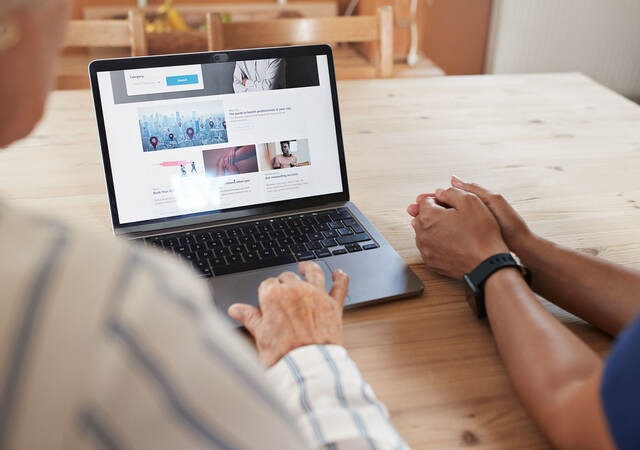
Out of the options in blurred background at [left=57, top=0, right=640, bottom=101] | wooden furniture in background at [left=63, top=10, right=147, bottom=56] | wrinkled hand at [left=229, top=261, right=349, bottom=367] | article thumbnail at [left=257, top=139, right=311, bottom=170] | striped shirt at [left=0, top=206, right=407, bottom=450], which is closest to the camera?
striped shirt at [left=0, top=206, right=407, bottom=450]

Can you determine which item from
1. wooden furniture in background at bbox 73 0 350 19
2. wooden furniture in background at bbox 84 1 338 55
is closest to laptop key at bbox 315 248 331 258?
wooden furniture in background at bbox 84 1 338 55

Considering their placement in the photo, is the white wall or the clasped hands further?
the white wall

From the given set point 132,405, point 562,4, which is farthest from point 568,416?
point 562,4

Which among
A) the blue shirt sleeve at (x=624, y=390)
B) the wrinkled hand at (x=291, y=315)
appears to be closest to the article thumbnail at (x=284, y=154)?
the wrinkled hand at (x=291, y=315)

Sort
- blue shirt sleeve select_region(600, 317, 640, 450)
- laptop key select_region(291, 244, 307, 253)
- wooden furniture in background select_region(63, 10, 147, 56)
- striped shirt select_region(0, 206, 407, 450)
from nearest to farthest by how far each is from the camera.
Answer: striped shirt select_region(0, 206, 407, 450) → blue shirt sleeve select_region(600, 317, 640, 450) → laptop key select_region(291, 244, 307, 253) → wooden furniture in background select_region(63, 10, 147, 56)

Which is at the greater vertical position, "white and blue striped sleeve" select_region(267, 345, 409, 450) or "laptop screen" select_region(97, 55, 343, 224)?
"laptop screen" select_region(97, 55, 343, 224)

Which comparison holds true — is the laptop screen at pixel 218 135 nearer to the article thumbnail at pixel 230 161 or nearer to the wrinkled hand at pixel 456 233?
the article thumbnail at pixel 230 161

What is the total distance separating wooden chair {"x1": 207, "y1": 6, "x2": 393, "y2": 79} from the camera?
1.70 metres

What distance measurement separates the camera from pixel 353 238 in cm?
92

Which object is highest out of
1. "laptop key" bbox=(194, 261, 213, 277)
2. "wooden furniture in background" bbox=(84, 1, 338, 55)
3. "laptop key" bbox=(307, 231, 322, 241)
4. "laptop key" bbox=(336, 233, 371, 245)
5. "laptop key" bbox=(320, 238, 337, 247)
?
"laptop key" bbox=(194, 261, 213, 277)

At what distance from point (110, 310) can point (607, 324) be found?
2.18 ft

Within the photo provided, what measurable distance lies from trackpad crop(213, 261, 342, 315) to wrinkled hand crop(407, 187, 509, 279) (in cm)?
17

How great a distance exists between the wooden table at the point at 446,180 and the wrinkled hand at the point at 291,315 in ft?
0.18

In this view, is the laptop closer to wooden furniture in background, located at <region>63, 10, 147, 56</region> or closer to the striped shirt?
the striped shirt
